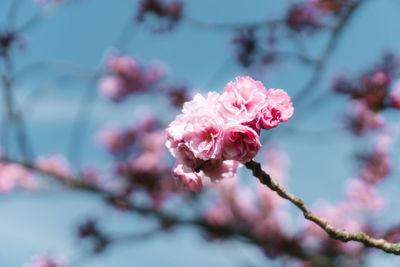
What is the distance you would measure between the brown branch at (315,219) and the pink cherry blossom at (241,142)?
3.0 inches

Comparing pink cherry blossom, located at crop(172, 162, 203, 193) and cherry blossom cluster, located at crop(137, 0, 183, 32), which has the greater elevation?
cherry blossom cluster, located at crop(137, 0, 183, 32)

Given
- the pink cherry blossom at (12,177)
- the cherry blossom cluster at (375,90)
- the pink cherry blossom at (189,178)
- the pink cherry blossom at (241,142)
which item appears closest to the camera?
the pink cherry blossom at (241,142)

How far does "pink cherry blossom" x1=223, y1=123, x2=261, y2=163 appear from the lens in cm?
129

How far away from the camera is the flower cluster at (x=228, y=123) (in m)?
1.31

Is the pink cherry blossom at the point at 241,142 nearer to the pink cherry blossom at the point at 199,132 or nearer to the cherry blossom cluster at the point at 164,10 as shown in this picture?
the pink cherry blossom at the point at 199,132

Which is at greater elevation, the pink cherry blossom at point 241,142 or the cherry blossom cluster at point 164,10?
the cherry blossom cluster at point 164,10

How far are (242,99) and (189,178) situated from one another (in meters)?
0.39

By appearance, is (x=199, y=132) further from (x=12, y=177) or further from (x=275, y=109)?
(x=12, y=177)

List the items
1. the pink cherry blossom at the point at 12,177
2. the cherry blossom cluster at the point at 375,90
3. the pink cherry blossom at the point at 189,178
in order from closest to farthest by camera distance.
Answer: the pink cherry blossom at the point at 189,178 → the cherry blossom cluster at the point at 375,90 → the pink cherry blossom at the point at 12,177

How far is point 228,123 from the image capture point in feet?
4.32

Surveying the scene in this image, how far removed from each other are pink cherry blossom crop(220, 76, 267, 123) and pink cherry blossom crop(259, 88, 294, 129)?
2cm

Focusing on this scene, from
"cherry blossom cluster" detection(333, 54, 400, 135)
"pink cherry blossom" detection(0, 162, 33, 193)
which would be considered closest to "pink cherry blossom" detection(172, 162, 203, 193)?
"cherry blossom cluster" detection(333, 54, 400, 135)

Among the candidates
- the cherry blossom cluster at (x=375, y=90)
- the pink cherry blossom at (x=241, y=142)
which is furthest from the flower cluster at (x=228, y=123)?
the cherry blossom cluster at (x=375, y=90)

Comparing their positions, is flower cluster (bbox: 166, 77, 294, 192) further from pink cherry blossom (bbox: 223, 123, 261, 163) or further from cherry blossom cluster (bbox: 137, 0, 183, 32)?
cherry blossom cluster (bbox: 137, 0, 183, 32)
